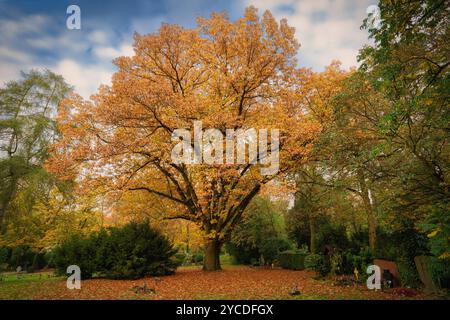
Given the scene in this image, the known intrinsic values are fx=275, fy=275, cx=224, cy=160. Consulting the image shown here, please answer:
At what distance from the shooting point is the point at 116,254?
13508 mm

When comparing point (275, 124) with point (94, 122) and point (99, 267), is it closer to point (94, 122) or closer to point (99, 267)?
point (94, 122)

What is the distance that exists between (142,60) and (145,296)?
→ 11.6 meters

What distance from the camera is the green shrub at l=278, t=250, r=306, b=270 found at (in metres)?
18.2

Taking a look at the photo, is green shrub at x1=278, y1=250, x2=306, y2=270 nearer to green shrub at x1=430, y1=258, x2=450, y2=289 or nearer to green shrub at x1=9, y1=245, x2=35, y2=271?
green shrub at x1=430, y1=258, x2=450, y2=289

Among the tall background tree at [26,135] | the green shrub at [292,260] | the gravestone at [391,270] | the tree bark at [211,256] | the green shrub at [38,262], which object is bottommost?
the green shrub at [38,262]

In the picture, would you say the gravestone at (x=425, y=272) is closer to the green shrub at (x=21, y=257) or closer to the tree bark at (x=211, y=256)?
the tree bark at (x=211, y=256)

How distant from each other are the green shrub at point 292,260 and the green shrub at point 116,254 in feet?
29.6

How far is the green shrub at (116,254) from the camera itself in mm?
13203

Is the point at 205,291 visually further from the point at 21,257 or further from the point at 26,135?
the point at 21,257

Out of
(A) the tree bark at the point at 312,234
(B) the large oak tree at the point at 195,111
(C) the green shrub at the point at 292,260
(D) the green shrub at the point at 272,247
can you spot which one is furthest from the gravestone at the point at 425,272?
(D) the green shrub at the point at 272,247

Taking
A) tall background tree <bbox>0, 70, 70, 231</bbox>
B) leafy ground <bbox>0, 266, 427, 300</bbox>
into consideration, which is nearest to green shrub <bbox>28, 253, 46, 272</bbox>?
tall background tree <bbox>0, 70, 70, 231</bbox>

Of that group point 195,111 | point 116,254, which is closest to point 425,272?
point 195,111

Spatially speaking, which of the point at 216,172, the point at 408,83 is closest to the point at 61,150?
the point at 216,172

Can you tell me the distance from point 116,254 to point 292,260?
456 inches
